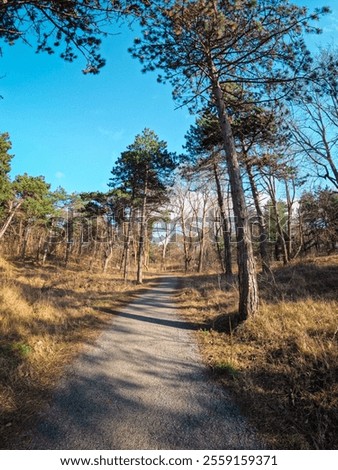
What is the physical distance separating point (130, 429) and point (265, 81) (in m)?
8.16

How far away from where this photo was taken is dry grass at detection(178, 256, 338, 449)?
2.49 metres

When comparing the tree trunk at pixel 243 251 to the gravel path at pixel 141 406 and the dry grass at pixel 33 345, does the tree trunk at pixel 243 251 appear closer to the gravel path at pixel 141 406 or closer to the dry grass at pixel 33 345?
the gravel path at pixel 141 406

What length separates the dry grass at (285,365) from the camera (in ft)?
8.17

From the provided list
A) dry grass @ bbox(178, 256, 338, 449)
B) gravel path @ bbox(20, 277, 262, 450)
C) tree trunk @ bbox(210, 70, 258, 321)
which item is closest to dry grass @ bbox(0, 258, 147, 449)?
gravel path @ bbox(20, 277, 262, 450)

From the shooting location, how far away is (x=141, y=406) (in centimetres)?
300

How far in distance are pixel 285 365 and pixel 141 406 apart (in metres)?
2.24

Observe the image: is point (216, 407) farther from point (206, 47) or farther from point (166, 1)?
point (166, 1)

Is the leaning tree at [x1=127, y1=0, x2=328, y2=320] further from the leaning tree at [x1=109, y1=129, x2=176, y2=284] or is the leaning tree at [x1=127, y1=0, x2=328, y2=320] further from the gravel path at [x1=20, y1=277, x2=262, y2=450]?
the leaning tree at [x1=109, y1=129, x2=176, y2=284]

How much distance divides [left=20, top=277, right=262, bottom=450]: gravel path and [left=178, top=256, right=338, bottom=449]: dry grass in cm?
31

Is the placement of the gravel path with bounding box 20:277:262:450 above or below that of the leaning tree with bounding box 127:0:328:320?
below

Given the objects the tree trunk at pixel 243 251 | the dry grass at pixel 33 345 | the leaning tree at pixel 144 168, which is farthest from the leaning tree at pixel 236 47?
the leaning tree at pixel 144 168

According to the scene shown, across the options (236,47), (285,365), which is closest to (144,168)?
(236,47)

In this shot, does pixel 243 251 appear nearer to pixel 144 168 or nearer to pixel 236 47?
pixel 236 47

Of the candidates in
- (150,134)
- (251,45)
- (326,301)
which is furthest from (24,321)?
(150,134)
